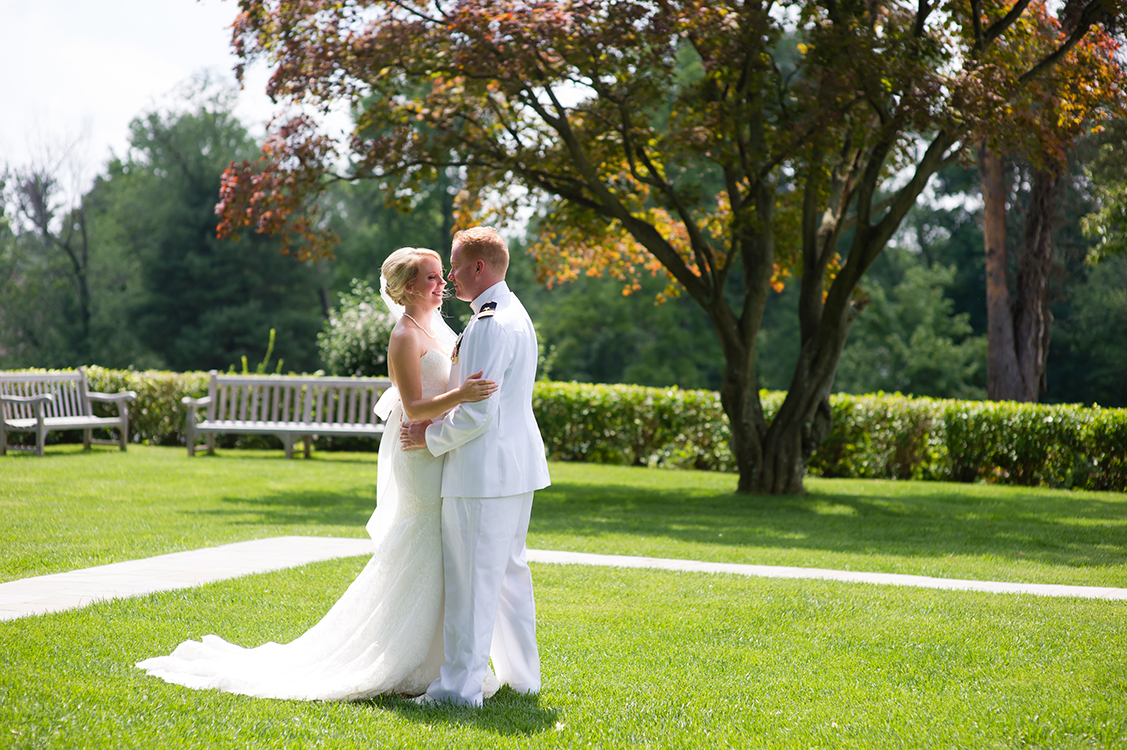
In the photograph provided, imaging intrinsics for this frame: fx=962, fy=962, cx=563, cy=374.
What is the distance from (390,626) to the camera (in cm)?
408

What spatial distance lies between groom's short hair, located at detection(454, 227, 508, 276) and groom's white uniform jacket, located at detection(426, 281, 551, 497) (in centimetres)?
11

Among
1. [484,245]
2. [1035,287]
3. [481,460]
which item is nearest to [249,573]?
[481,460]

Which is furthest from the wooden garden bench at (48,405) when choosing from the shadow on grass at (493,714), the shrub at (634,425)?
the shadow on grass at (493,714)

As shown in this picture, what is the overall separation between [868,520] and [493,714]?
23.3 ft

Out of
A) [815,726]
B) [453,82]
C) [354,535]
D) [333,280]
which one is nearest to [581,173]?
[453,82]

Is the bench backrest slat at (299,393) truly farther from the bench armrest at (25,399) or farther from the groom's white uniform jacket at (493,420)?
the groom's white uniform jacket at (493,420)

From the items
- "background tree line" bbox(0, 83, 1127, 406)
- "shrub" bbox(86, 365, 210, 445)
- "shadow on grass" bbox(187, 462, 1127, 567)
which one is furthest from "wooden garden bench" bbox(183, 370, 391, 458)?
"background tree line" bbox(0, 83, 1127, 406)

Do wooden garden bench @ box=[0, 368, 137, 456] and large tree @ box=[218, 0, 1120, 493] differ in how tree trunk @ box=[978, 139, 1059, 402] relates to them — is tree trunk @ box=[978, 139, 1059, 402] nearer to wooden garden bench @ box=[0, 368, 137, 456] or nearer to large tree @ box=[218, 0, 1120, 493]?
large tree @ box=[218, 0, 1120, 493]

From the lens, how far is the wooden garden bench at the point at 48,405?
14.1 meters

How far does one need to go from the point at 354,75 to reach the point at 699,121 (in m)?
4.30

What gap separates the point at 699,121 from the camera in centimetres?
1223

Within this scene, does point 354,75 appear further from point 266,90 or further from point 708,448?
point 708,448

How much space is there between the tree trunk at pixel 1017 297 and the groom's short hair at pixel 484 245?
1518 cm

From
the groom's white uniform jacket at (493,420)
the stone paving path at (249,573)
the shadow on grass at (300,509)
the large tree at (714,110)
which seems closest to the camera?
the groom's white uniform jacket at (493,420)
